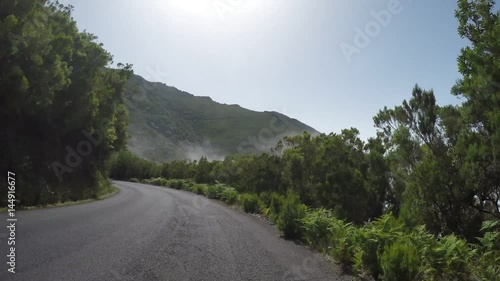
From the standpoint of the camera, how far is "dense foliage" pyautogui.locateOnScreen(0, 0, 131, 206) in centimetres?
1427

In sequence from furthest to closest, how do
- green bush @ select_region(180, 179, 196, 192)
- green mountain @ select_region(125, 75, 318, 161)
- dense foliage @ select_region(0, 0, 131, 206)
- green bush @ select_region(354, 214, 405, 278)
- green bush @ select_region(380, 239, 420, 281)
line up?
green mountain @ select_region(125, 75, 318, 161) < green bush @ select_region(180, 179, 196, 192) < dense foliage @ select_region(0, 0, 131, 206) < green bush @ select_region(354, 214, 405, 278) < green bush @ select_region(380, 239, 420, 281)

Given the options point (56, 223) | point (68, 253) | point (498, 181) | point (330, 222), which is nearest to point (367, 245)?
point (330, 222)

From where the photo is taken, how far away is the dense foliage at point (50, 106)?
46.8ft

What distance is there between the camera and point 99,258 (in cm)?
673

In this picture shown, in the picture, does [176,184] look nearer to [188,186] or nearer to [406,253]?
[188,186]

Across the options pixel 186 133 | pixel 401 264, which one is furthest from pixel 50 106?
pixel 186 133

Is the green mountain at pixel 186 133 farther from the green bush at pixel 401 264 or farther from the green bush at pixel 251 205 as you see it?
the green bush at pixel 401 264

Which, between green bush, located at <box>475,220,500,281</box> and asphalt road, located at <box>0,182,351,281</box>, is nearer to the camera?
green bush, located at <box>475,220,500,281</box>

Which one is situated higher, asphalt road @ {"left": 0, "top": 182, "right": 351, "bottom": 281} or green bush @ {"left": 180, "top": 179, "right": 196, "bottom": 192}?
green bush @ {"left": 180, "top": 179, "right": 196, "bottom": 192}

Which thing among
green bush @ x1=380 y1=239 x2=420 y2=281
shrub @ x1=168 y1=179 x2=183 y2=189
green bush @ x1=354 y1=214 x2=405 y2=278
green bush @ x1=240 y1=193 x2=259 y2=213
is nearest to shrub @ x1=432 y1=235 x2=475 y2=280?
green bush @ x1=380 y1=239 x2=420 y2=281

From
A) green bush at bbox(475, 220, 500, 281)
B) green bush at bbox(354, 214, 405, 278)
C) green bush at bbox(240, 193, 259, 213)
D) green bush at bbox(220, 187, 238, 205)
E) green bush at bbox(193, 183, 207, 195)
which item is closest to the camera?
green bush at bbox(475, 220, 500, 281)

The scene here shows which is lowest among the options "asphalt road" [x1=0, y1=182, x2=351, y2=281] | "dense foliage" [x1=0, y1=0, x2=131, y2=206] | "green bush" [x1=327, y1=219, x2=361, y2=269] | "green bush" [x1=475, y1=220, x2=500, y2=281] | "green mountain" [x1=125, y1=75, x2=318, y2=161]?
"asphalt road" [x1=0, y1=182, x2=351, y2=281]

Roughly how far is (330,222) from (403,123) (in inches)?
201

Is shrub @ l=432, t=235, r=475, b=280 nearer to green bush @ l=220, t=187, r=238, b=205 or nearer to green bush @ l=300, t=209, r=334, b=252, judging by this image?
green bush @ l=300, t=209, r=334, b=252
